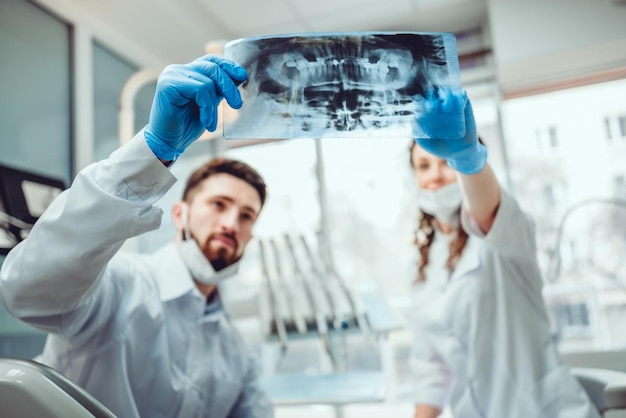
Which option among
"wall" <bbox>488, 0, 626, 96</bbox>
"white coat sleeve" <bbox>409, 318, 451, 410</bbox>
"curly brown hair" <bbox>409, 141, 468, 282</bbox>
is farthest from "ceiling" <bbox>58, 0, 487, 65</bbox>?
"white coat sleeve" <bbox>409, 318, 451, 410</bbox>

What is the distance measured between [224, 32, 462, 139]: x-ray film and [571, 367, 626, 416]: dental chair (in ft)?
3.65

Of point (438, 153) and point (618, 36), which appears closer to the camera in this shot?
point (438, 153)

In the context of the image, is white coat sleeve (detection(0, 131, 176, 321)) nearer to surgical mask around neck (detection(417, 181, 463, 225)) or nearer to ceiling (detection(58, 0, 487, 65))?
surgical mask around neck (detection(417, 181, 463, 225))

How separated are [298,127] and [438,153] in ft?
1.36

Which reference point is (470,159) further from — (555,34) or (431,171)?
(555,34)

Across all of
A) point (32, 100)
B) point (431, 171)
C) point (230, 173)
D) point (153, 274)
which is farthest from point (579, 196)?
point (32, 100)

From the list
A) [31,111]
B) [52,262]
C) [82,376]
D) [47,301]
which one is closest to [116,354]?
[82,376]

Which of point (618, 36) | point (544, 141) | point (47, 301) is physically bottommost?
point (47, 301)

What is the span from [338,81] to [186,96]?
32 cm

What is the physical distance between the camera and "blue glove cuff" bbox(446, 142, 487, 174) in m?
1.24

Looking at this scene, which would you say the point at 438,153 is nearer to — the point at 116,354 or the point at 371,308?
the point at 116,354

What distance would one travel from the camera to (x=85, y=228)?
98 cm

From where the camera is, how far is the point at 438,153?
125 centimetres

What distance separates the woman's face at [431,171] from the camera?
1631 millimetres
